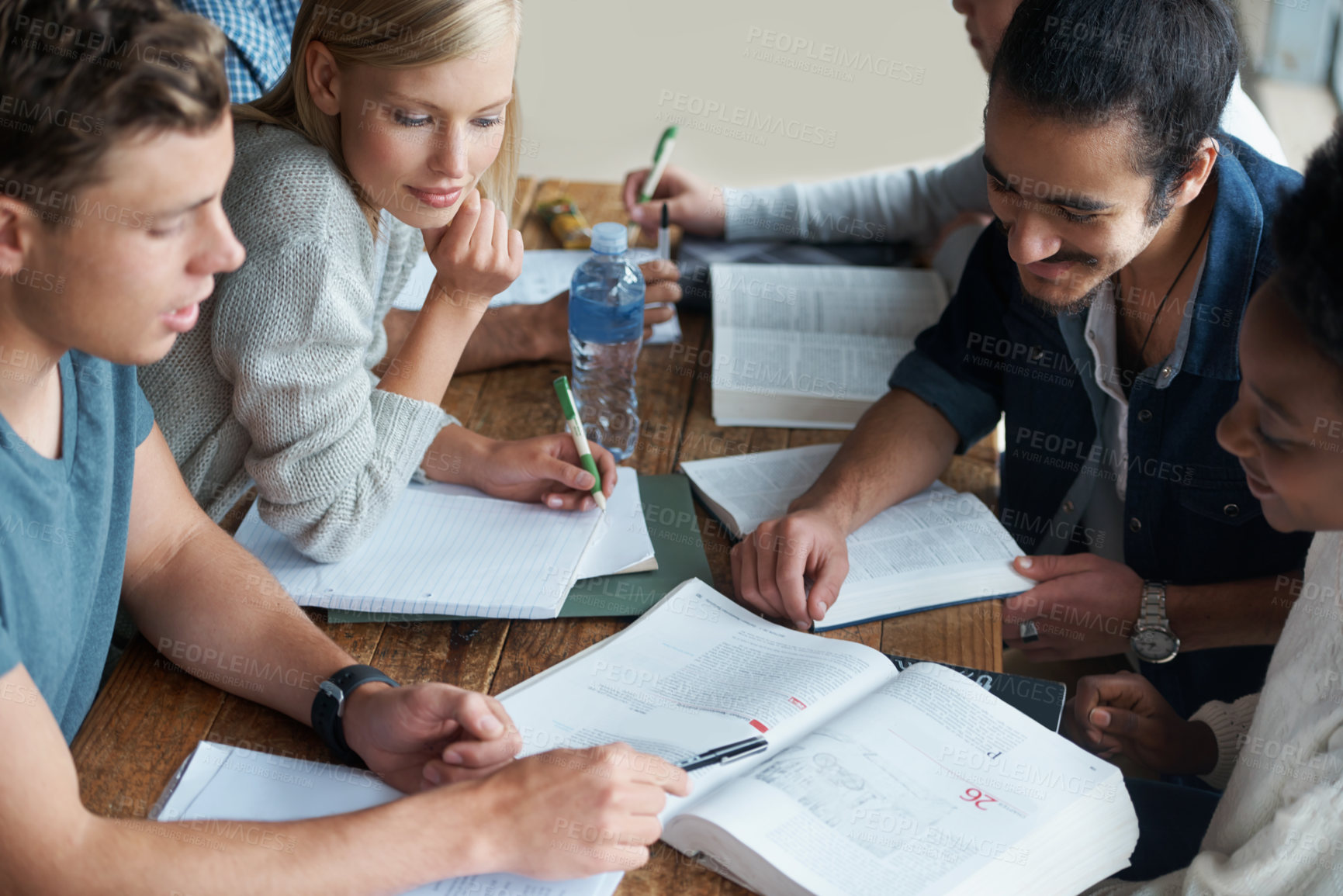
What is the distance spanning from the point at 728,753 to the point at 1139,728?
2.37ft

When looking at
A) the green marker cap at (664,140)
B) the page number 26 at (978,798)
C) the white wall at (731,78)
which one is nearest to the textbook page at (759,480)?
the page number 26 at (978,798)

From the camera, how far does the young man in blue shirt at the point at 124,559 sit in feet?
2.52

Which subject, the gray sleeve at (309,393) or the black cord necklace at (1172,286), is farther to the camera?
the black cord necklace at (1172,286)

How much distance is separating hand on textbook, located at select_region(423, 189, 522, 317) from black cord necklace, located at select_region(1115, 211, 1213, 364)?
84 centimetres

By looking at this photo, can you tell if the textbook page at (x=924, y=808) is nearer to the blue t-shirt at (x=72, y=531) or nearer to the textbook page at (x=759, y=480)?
the textbook page at (x=759, y=480)

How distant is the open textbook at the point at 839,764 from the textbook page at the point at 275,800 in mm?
127

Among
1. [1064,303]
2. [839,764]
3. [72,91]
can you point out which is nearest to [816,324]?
[1064,303]

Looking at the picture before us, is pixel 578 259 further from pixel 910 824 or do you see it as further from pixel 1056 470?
pixel 910 824

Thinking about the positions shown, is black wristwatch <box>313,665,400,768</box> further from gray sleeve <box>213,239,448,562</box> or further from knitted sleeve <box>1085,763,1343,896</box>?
knitted sleeve <box>1085,763,1343,896</box>

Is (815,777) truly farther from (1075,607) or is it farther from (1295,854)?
(1075,607)

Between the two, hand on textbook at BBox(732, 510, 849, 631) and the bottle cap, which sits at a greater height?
the bottle cap

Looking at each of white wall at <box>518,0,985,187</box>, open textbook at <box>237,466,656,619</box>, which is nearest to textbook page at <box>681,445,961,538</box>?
open textbook at <box>237,466,656,619</box>

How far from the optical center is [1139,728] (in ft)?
4.66

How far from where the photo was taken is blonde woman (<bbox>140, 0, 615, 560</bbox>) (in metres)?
1.15
